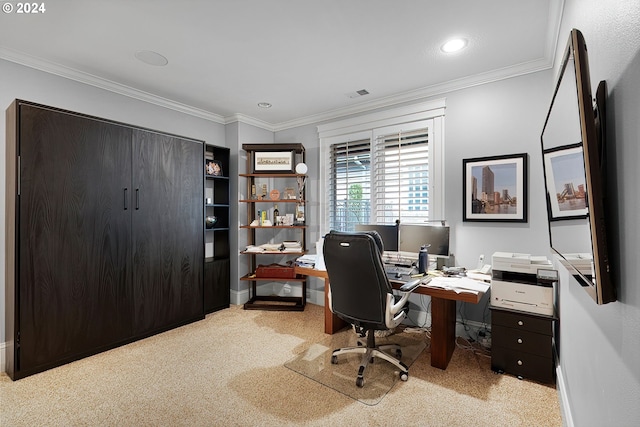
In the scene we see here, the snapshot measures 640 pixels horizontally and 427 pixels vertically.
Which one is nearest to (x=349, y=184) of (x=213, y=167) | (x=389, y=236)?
(x=389, y=236)

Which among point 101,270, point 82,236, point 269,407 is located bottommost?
point 269,407

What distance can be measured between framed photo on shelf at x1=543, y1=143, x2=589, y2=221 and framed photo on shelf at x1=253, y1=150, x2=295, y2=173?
3147 millimetres

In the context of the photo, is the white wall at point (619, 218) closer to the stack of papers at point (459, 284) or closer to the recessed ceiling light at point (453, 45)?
the stack of papers at point (459, 284)

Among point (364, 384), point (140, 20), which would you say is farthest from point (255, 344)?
point (140, 20)

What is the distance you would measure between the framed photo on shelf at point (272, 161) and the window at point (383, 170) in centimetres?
50

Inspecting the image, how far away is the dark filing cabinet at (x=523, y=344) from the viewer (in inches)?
89.4

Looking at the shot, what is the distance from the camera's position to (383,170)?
371 cm

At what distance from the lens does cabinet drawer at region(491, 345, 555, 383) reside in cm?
228

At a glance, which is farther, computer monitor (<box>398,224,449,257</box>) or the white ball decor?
the white ball decor

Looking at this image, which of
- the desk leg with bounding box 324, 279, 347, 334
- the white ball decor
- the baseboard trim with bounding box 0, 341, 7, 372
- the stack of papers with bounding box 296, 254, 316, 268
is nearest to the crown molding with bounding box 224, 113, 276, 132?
the white ball decor

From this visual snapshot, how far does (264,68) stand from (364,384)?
288cm

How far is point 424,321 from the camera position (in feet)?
11.3

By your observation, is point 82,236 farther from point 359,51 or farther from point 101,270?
point 359,51

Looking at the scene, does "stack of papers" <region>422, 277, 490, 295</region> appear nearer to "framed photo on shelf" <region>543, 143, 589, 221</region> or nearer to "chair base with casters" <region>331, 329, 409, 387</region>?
"chair base with casters" <region>331, 329, 409, 387</region>
